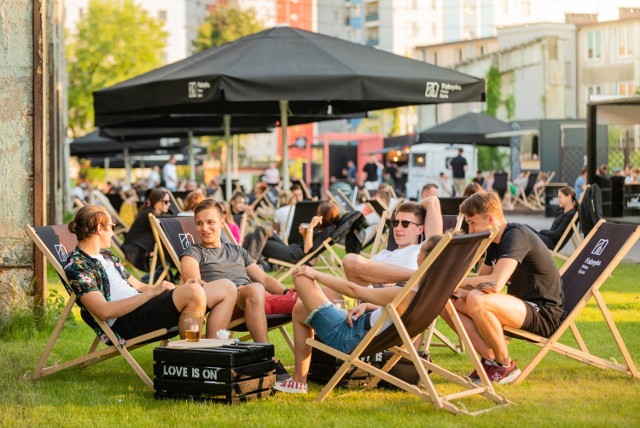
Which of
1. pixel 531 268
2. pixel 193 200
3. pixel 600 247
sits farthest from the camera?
pixel 193 200

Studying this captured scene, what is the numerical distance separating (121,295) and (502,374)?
2.25 metres

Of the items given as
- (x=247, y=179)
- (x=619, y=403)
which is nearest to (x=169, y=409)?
(x=619, y=403)

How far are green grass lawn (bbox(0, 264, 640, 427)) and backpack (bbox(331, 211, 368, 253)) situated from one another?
4563 mm

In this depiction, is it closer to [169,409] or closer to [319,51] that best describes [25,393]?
[169,409]

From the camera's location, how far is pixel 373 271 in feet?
22.2

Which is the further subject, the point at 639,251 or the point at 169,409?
the point at 639,251

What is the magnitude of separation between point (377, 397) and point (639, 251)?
37.8ft

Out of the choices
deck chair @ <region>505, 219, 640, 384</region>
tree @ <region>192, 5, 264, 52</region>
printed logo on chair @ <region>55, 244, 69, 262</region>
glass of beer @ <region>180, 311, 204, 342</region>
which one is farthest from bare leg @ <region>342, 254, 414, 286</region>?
tree @ <region>192, 5, 264, 52</region>

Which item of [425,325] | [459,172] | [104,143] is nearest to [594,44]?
[459,172]

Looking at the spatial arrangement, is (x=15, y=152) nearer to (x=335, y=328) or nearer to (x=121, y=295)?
(x=121, y=295)

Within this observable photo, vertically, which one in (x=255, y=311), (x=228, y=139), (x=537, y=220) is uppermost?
(x=228, y=139)

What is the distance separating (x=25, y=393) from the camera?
6.80 meters

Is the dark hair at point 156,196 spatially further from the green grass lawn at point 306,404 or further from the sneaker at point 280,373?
the sneaker at point 280,373

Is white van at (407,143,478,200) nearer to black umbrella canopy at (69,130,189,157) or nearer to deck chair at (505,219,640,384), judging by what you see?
black umbrella canopy at (69,130,189,157)
